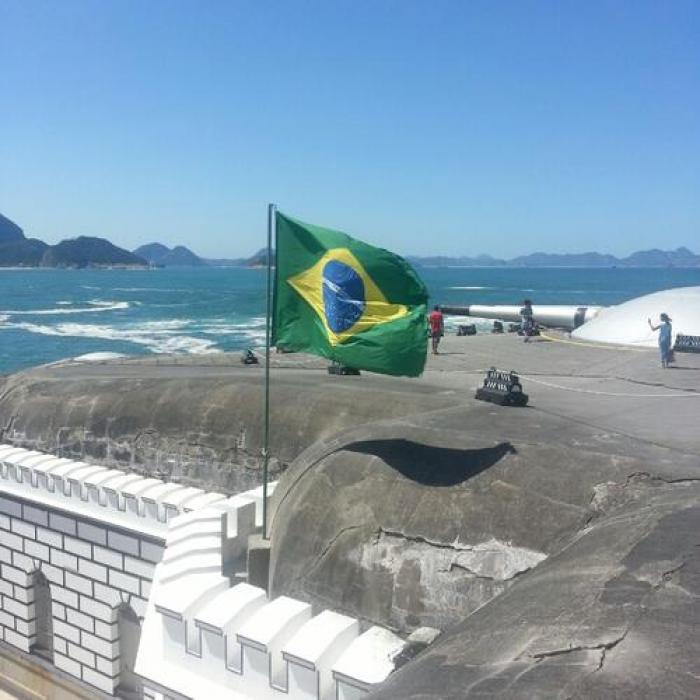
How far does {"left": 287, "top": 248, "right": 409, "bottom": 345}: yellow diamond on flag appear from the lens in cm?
641

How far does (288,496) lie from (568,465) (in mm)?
2596

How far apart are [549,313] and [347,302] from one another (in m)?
32.0

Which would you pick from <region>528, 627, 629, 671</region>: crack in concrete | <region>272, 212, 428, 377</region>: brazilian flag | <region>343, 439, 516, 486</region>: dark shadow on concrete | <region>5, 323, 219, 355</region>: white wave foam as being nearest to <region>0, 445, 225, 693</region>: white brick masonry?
<region>343, 439, 516, 486</region>: dark shadow on concrete

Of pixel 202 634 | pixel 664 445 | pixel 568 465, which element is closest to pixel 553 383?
pixel 664 445

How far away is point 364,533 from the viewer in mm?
5906

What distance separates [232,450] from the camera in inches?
383

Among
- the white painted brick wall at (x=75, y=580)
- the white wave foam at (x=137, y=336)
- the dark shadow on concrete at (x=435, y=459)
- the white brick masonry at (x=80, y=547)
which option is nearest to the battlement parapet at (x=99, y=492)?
the white brick masonry at (x=80, y=547)

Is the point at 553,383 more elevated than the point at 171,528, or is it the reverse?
the point at 553,383

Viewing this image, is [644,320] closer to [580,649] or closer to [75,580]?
[75,580]

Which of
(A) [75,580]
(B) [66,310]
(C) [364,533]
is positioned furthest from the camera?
(B) [66,310]

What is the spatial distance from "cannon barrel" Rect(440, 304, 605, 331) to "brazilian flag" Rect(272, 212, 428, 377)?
28479mm

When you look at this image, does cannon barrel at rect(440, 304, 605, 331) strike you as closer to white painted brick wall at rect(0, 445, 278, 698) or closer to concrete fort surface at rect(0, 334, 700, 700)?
concrete fort surface at rect(0, 334, 700, 700)

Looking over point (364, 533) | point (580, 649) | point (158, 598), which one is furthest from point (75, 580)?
point (580, 649)

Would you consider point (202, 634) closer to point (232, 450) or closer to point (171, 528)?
point (171, 528)
